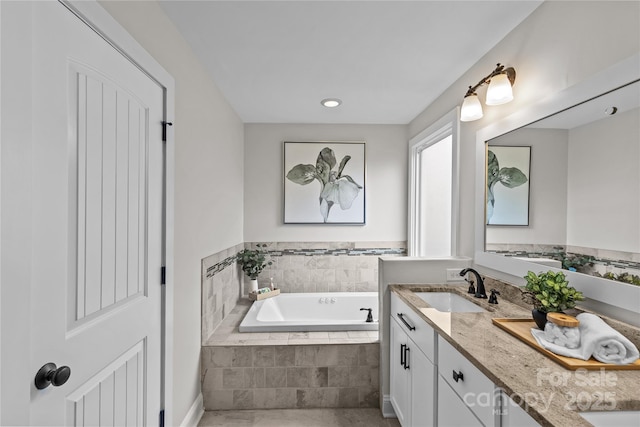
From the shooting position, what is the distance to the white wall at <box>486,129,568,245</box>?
1414 millimetres

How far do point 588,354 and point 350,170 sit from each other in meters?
2.80

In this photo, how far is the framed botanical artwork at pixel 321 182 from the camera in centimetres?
358

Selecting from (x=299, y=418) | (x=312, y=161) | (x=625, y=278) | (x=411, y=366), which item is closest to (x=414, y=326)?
(x=411, y=366)

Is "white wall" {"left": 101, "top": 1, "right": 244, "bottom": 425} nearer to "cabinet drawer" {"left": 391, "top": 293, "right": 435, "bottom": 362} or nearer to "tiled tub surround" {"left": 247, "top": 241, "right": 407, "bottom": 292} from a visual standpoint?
"tiled tub surround" {"left": 247, "top": 241, "right": 407, "bottom": 292}

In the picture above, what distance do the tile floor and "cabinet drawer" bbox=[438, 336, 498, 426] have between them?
1.08 meters

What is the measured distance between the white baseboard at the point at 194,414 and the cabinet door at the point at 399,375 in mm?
1328

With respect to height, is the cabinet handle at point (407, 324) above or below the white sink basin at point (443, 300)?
below

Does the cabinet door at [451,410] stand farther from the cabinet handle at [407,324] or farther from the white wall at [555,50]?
the white wall at [555,50]

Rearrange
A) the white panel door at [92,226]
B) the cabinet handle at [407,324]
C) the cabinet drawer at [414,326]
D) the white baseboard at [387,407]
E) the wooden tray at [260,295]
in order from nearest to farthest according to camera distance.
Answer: the white panel door at [92,226] → the cabinet drawer at [414,326] → the cabinet handle at [407,324] → the white baseboard at [387,407] → the wooden tray at [260,295]

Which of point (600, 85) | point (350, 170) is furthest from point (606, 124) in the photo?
point (350, 170)

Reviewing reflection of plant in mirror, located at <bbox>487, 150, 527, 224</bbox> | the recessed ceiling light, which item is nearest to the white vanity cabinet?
reflection of plant in mirror, located at <bbox>487, 150, 527, 224</bbox>

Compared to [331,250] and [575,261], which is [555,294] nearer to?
[575,261]

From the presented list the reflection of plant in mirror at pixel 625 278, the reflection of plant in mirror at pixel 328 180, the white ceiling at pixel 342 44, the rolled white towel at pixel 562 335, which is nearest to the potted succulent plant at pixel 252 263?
the reflection of plant in mirror at pixel 328 180

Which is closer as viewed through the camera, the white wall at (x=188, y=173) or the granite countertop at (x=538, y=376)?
the granite countertop at (x=538, y=376)
